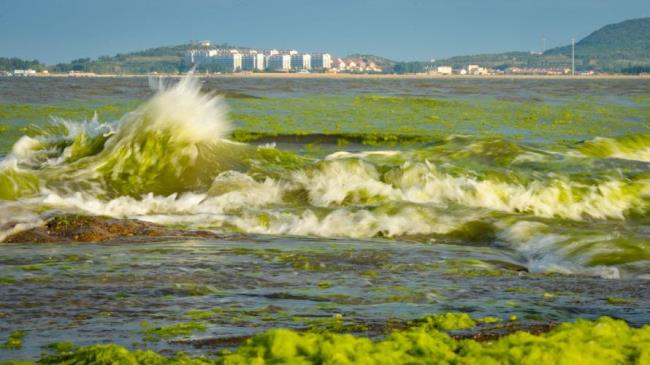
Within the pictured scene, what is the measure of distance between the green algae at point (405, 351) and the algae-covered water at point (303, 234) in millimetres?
356

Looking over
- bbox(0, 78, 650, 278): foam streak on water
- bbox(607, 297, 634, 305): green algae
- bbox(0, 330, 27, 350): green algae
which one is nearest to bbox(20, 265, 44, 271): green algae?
bbox(0, 78, 650, 278): foam streak on water

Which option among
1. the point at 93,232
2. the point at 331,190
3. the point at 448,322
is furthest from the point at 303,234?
the point at 448,322

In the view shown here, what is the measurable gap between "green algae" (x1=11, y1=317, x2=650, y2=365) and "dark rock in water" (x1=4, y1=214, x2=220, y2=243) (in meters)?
3.32

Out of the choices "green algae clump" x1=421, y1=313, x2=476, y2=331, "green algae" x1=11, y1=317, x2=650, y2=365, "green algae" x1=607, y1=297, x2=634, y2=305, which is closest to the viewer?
"green algae" x1=11, y1=317, x2=650, y2=365

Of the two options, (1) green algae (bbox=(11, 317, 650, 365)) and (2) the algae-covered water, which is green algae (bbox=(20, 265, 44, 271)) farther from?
(1) green algae (bbox=(11, 317, 650, 365))

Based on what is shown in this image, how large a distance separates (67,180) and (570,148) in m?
9.30

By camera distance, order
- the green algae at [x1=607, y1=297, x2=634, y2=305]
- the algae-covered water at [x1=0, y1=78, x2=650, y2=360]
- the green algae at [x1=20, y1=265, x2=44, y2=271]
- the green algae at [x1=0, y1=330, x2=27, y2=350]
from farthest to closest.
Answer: the green algae at [x1=20, y1=265, x2=44, y2=271] → the green algae at [x1=607, y1=297, x2=634, y2=305] → the algae-covered water at [x1=0, y1=78, x2=650, y2=360] → the green algae at [x1=0, y1=330, x2=27, y2=350]

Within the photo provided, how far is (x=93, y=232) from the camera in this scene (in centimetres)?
722

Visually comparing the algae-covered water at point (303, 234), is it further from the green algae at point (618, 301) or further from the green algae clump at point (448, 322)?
the green algae clump at point (448, 322)

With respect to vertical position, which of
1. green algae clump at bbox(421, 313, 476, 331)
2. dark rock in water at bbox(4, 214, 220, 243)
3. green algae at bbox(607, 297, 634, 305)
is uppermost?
dark rock in water at bbox(4, 214, 220, 243)

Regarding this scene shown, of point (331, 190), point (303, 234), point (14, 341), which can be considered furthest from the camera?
point (331, 190)

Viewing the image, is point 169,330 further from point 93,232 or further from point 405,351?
point 93,232

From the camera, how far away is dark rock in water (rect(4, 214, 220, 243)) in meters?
7.11

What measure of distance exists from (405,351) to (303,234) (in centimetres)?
476
